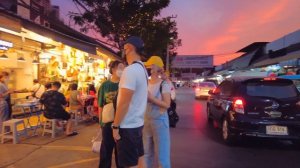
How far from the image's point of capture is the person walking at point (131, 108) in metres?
3.49

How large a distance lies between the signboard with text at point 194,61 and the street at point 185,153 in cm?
3922

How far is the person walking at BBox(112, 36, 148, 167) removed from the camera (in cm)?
349

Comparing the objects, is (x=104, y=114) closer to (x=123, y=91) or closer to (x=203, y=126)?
(x=123, y=91)

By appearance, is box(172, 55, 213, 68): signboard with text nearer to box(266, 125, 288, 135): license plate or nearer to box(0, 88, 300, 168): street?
box(0, 88, 300, 168): street

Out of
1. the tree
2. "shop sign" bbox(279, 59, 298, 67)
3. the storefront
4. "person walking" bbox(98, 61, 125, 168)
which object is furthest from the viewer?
the tree

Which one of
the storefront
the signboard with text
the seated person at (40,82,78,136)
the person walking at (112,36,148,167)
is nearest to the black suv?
the seated person at (40,82,78,136)

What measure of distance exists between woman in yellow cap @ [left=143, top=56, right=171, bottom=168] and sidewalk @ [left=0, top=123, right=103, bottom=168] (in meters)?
1.74

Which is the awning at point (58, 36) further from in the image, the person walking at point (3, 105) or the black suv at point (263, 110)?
the black suv at point (263, 110)

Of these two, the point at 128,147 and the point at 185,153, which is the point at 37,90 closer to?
the point at 185,153

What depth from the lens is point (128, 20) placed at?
73.4ft

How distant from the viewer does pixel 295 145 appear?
8.52 meters

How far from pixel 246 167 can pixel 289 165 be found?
0.91 metres

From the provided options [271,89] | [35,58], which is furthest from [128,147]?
[35,58]

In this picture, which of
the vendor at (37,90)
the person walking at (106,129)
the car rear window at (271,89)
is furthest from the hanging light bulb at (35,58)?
the person walking at (106,129)
